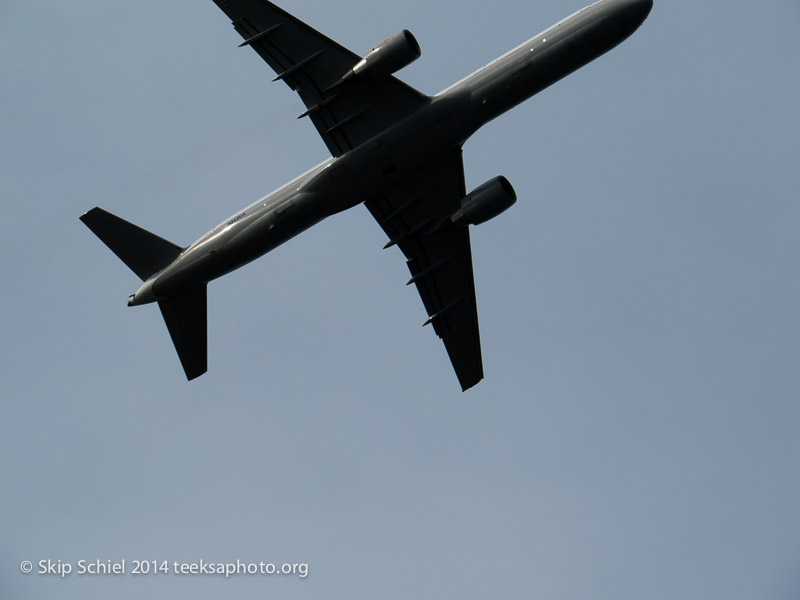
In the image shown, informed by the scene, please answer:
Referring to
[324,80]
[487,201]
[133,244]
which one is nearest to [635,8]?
[487,201]

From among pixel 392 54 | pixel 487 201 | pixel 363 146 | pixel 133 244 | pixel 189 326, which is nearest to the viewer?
pixel 392 54

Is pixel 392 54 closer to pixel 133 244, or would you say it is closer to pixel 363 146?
pixel 363 146

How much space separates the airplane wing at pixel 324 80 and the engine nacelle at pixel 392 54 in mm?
947

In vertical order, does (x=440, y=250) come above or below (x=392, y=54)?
below

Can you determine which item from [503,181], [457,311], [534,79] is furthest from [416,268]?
[534,79]

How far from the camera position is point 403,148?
48.5m

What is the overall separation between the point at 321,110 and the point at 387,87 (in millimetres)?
3612

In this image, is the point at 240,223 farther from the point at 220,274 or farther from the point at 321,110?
the point at 321,110

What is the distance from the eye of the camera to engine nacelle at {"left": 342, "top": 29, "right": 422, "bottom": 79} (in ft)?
153

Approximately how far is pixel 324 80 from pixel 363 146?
12.9 feet

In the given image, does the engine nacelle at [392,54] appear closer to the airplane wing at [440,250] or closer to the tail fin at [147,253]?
the airplane wing at [440,250]

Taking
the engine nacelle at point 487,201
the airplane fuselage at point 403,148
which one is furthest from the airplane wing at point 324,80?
the engine nacelle at point 487,201

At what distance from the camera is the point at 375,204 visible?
2067 inches

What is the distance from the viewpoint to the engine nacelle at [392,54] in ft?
153
